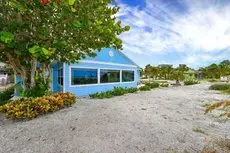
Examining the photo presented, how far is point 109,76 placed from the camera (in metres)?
18.2

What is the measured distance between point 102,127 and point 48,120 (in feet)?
7.70

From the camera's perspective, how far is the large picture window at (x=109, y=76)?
17.3 metres

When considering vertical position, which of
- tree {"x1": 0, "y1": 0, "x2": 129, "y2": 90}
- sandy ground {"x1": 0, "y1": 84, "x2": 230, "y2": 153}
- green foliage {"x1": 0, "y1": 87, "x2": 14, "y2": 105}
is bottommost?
sandy ground {"x1": 0, "y1": 84, "x2": 230, "y2": 153}

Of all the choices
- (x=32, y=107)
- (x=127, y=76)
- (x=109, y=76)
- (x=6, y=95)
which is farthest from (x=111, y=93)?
(x=6, y=95)

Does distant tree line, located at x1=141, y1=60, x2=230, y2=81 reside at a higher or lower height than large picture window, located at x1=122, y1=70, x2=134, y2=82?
higher

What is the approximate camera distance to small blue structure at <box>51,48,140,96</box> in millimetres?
14148

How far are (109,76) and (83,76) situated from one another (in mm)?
3629

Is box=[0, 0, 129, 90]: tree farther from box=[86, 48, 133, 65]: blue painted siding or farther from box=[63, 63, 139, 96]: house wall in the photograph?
box=[86, 48, 133, 65]: blue painted siding

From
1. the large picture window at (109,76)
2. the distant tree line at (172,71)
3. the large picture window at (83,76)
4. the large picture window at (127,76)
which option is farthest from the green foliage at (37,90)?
the distant tree line at (172,71)

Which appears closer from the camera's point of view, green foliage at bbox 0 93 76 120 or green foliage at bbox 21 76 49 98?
green foliage at bbox 0 93 76 120

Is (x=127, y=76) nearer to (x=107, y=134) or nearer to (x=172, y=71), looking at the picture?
(x=107, y=134)

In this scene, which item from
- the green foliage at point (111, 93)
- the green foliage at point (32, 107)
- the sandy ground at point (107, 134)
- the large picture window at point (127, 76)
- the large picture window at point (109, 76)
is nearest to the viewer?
the sandy ground at point (107, 134)

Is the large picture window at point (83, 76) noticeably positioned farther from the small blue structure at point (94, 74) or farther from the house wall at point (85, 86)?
the house wall at point (85, 86)

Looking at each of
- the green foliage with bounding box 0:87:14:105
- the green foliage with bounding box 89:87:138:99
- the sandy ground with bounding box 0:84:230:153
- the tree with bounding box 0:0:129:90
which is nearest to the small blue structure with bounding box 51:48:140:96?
the green foliage with bounding box 89:87:138:99
